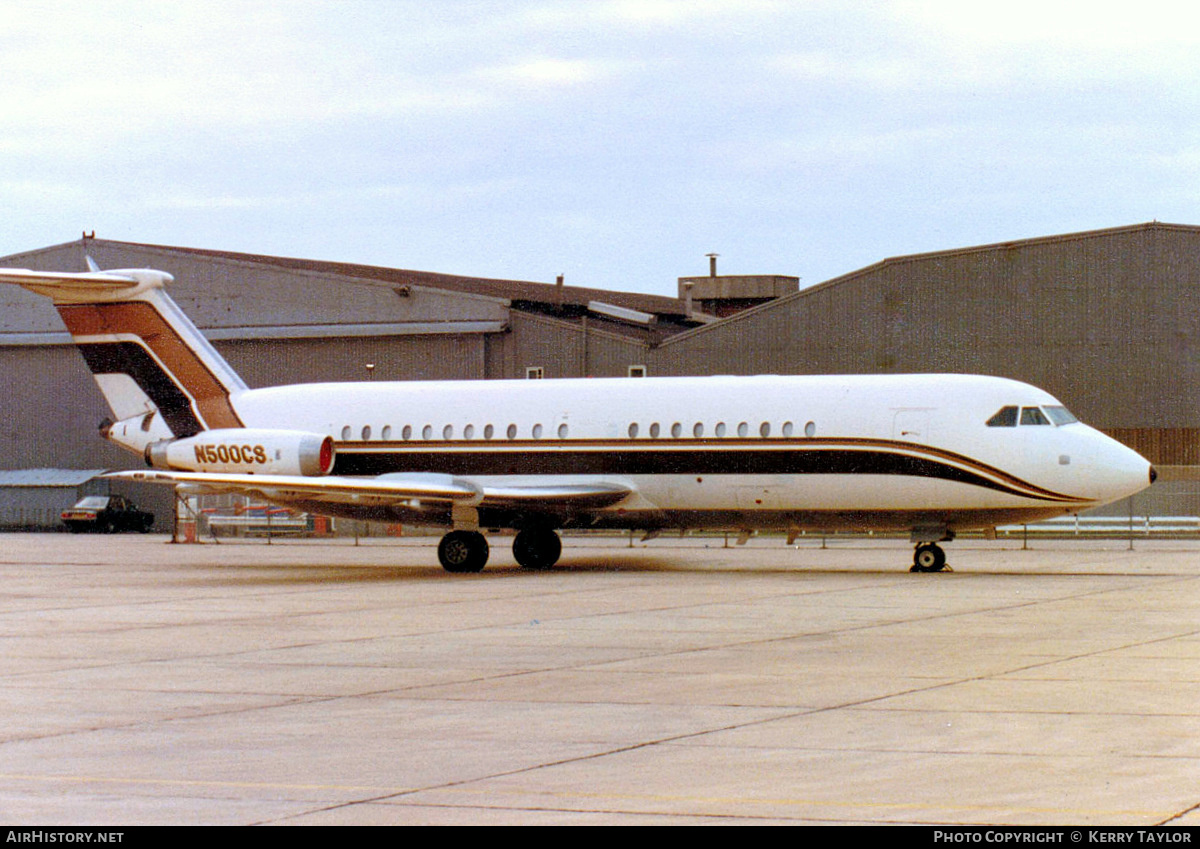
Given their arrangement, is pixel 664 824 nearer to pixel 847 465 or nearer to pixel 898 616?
pixel 898 616

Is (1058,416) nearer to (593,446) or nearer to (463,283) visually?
(593,446)

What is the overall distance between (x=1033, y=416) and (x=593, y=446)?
8027mm

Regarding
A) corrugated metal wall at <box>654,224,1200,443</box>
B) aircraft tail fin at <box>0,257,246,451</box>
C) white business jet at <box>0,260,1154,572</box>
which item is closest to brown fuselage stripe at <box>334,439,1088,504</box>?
white business jet at <box>0,260,1154,572</box>

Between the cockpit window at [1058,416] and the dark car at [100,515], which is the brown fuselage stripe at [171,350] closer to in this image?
the cockpit window at [1058,416]

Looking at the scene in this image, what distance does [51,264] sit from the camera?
197ft

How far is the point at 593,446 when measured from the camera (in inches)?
1158

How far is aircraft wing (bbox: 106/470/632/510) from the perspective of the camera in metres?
27.9

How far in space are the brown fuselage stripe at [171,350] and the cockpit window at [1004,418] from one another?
15283mm

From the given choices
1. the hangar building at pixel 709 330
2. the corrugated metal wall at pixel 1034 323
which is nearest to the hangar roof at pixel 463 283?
the hangar building at pixel 709 330

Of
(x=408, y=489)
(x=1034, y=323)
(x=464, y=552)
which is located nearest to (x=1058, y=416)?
(x=464, y=552)

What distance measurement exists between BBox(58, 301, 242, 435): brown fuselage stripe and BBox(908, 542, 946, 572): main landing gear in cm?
1409

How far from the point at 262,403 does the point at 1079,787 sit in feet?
85.3

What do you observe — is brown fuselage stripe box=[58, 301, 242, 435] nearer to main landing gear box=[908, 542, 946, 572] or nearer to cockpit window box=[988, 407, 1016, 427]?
main landing gear box=[908, 542, 946, 572]

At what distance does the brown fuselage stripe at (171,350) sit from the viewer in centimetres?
3250
